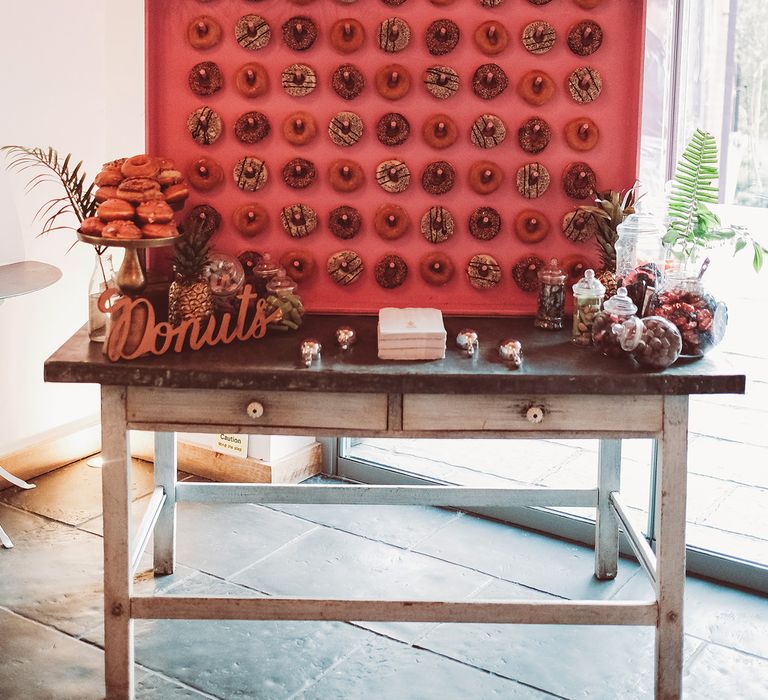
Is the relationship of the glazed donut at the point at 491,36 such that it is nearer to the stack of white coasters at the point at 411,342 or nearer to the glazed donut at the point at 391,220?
the glazed donut at the point at 391,220

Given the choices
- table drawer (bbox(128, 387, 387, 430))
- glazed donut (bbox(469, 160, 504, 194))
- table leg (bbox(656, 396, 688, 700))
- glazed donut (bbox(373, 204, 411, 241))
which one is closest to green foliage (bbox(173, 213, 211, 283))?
table drawer (bbox(128, 387, 387, 430))

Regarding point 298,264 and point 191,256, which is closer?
point 191,256

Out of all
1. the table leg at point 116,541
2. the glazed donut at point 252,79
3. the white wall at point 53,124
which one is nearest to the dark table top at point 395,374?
the table leg at point 116,541

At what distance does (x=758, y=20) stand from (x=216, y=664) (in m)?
2.61

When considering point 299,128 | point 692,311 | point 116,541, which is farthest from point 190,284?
point 692,311

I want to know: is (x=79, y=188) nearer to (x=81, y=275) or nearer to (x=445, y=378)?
(x=445, y=378)

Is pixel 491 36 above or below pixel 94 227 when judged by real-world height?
above

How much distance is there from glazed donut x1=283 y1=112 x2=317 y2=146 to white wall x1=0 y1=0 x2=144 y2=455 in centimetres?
120

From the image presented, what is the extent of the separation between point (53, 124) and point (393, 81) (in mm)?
1636

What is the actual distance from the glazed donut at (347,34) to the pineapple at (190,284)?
2.06ft

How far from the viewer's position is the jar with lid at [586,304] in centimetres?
279

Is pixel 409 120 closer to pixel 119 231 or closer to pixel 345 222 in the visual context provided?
pixel 345 222

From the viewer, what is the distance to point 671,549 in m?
2.63

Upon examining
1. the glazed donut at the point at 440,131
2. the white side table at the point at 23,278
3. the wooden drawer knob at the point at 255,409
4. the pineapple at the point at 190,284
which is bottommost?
the wooden drawer knob at the point at 255,409
